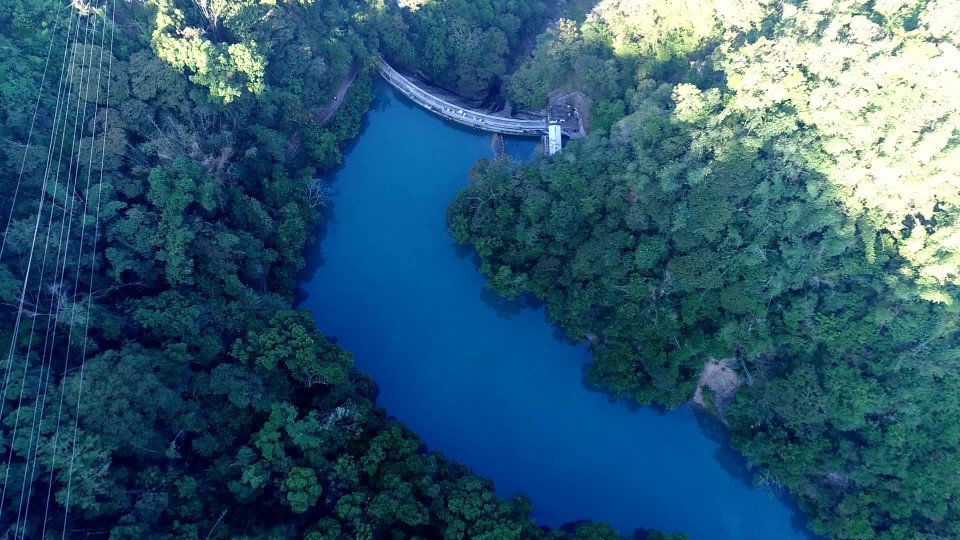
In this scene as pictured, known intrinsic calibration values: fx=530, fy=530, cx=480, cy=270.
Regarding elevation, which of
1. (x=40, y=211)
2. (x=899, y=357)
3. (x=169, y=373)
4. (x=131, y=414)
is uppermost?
(x=899, y=357)

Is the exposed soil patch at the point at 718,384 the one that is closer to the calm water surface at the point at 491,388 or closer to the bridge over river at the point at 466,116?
the calm water surface at the point at 491,388

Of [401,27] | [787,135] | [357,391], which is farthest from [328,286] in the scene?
[787,135]

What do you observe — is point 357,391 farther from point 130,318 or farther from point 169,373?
point 130,318

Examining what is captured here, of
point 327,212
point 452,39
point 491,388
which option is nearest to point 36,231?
point 327,212

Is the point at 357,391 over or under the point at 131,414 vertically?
over

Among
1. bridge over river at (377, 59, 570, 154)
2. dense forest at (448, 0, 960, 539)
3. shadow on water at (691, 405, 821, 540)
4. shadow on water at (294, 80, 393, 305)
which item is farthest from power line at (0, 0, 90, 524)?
shadow on water at (691, 405, 821, 540)

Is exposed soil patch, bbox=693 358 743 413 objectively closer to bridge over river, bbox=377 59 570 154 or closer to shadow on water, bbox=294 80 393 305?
bridge over river, bbox=377 59 570 154
